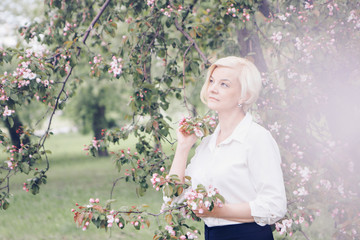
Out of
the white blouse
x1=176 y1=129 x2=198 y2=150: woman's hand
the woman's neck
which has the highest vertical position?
the woman's neck

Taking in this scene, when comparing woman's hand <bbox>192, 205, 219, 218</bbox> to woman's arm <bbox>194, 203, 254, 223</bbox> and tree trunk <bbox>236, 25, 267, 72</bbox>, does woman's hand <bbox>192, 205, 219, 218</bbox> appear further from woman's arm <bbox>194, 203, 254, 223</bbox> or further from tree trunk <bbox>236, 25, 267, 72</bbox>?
tree trunk <bbox>236, 25, 267, 72</bbox>

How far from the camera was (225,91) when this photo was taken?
2.98 meters

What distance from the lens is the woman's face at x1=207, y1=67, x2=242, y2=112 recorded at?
2.98 m

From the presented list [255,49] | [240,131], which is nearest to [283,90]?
[255,49]

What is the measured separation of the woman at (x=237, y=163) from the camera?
8.89 feet

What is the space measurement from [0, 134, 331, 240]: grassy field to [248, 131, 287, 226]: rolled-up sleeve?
216cm

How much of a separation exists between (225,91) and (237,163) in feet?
1.62

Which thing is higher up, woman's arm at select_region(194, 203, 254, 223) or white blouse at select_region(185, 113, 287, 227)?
white blouse at select_region(185, 113, 287, 227)

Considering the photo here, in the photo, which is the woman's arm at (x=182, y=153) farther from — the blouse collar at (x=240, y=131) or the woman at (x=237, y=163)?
the blouse collar at (x=240, y=131)

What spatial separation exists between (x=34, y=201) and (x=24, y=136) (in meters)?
8.88

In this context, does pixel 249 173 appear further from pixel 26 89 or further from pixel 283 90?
pixel 26 89

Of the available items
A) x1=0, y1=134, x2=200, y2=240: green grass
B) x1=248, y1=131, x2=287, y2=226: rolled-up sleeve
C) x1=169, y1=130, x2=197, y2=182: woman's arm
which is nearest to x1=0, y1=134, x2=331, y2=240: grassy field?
x1=0, y1=134, x2=200, y2=240: green grass

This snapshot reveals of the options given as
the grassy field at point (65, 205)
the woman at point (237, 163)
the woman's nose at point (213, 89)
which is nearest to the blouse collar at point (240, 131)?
the woman at point (237, 163)

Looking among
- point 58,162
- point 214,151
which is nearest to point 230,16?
point 214,151
